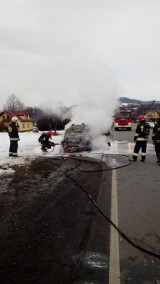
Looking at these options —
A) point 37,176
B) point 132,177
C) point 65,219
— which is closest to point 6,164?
point 37,176

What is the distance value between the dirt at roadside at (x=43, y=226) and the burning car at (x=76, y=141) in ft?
20.1

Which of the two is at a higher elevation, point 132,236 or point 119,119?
point 119,119

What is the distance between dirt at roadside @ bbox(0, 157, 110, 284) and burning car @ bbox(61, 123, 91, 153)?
20.1 ft

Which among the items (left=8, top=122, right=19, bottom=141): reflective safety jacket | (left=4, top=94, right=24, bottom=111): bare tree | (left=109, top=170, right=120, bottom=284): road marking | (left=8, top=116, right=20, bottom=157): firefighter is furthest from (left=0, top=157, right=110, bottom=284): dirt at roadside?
(left=4, top=94, right=24, bottom=111): bare tree

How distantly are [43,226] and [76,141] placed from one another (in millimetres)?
10493

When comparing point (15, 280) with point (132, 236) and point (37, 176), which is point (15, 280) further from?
point (37, 176)

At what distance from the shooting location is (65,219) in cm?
550

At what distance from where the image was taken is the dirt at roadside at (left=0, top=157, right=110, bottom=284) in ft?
12.2

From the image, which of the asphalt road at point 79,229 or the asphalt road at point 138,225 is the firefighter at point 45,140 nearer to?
the asphalt road at point 79,229

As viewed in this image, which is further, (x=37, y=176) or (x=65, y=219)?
(x=37, y=176)

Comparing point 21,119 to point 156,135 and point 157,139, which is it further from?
point 157,139

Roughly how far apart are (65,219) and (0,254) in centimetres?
158

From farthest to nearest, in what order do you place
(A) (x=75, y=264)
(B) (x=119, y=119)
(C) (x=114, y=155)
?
(B) (x=119, y=119)
(C) (x=114, y=155)
(A) (x=75, y=264)

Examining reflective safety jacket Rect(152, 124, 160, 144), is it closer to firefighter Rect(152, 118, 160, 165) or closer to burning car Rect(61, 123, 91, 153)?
firefighter Rect(152, 118, 160, 165)
